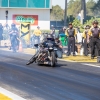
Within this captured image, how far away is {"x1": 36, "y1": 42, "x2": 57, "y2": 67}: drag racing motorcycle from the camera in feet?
66.8

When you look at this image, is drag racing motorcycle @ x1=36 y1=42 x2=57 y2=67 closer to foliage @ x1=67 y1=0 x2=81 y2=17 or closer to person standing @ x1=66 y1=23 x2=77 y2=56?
person standing @ x1=66 y1=23 x2=77 y2=56

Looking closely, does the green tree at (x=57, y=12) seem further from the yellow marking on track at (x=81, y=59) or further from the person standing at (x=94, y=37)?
the person standing at (x=94, y=37)

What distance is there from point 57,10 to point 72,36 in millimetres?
83635

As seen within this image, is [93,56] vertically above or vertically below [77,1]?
below

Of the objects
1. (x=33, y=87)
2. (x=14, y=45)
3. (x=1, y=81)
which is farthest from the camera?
(x=14, y=45)

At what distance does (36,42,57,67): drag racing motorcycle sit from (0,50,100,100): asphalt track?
1.01 ft

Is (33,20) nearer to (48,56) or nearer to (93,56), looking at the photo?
(93,56)

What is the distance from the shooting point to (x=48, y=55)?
2061 centimetres

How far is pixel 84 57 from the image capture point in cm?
2609

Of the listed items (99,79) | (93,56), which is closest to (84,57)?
(93,56)

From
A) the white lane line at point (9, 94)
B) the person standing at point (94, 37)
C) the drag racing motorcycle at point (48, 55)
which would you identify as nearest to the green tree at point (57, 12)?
the person standing at point (94, 37)

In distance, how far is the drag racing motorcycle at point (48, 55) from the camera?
2038cm

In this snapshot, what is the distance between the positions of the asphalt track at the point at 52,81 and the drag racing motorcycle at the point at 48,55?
1.01ft

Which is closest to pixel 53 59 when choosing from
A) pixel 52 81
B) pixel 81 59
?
pixel 81 59
